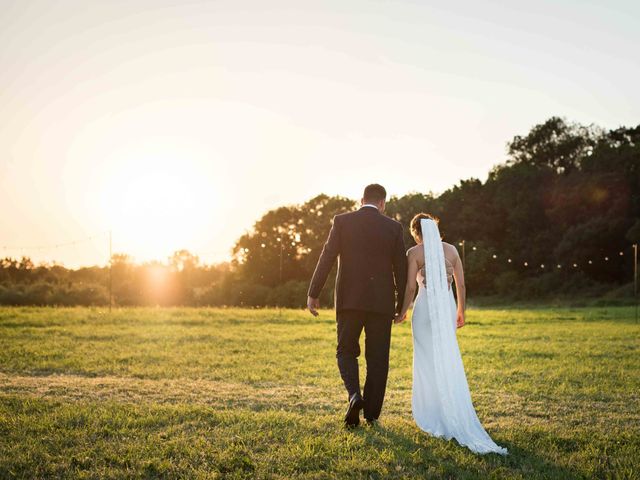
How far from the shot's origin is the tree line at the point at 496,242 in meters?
52.0

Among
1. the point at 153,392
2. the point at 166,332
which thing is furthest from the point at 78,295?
the point at 153,392

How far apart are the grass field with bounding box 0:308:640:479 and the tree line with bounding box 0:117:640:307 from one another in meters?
30.6

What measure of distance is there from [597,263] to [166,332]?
43.8 m

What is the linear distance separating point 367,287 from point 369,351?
0.71 meters

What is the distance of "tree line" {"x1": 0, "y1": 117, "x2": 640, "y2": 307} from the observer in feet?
171

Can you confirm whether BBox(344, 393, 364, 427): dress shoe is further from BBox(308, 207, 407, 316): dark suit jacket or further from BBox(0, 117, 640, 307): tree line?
BBox(0, 117, 640, 307): tree line

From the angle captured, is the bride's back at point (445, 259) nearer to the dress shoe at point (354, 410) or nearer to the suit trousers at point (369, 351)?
the suit trousers at point (369, 351)

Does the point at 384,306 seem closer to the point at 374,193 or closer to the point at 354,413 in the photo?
the point at 354,413

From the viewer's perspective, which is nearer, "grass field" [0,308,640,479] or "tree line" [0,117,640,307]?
"grass field" [0,308,640,479]

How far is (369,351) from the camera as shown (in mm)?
7289

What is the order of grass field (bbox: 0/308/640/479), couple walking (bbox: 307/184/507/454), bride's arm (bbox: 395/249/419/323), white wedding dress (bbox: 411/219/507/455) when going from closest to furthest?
grass field (bbox: 0/308/640/479)
white wedding dress (bbox: 411/219/507/455)
couple walking (bbox: 307/184/507/454)
bride's arm (bbox: 395/249/419/323)

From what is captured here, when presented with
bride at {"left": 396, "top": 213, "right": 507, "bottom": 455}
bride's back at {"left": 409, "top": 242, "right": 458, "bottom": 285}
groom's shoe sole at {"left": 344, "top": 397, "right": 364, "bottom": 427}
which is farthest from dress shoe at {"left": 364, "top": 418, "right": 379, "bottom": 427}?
bride's back at {"left": 409, "top": 242, "right": 458, "bottom": 285}

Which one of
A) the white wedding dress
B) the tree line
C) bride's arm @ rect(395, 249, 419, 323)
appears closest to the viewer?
the white wedding dress

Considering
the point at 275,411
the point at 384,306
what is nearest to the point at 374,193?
the point at 384,306
